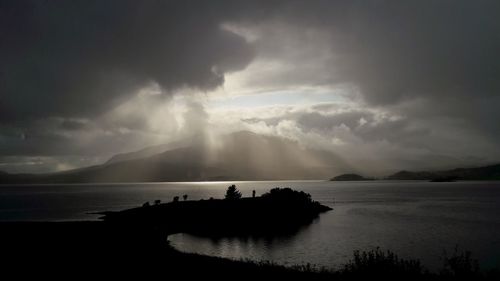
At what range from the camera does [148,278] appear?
27.8 m

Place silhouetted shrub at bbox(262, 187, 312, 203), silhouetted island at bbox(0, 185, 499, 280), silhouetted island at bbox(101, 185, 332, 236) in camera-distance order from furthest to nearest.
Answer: silhouetted shrub at bbox(262, 187, 312, 203), silhouetted island at bbox(101, 185, 332, 236), silhouetted island at bbox(0, 185, 499, 280)

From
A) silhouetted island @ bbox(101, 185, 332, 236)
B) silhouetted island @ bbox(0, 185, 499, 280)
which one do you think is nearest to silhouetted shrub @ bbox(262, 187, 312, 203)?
silhouetted island @ bbox(101, 185, 332, 236)

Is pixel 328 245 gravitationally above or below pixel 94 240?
below

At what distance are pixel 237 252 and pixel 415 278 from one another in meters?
43.4

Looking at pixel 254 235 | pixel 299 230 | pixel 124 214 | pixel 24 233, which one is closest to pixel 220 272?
pixel 24 233

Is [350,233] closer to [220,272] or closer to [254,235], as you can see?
[254,235]

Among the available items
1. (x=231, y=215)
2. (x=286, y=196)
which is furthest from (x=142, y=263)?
(x=286, y=196)

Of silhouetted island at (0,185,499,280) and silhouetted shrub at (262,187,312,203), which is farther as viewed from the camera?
silhouetted shrub at (262,187,312,203)

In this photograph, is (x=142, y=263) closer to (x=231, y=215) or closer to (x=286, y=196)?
(x=231, y=215)

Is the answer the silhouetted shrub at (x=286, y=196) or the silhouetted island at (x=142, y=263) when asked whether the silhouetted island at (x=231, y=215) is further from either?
the silhouetted island at (x=142, y=263)

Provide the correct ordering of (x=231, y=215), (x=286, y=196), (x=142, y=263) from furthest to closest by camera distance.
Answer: (x=286, y=196), (x=231, y=215), (x=142, y=263)

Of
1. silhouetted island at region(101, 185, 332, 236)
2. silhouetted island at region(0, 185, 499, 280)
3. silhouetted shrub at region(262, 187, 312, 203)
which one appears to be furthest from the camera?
silhouetted shrub at region(262, 187, 312, 203)

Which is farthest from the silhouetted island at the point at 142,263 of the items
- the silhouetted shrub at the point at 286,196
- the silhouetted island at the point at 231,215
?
the silhouetted shrub at the point at 286,196

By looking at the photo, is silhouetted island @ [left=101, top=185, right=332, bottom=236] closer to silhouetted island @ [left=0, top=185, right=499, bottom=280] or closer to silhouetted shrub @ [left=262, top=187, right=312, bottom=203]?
silhouetted shrub @ [left=262, top=187, right=312, bottom=203]
